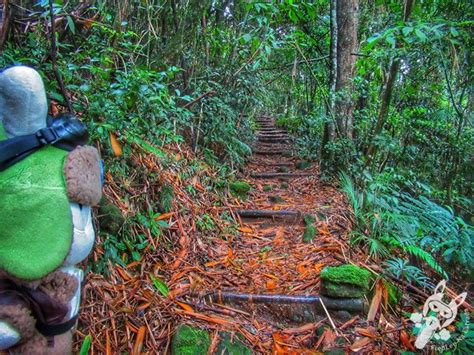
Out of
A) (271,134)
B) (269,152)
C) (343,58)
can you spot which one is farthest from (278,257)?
(271,134)

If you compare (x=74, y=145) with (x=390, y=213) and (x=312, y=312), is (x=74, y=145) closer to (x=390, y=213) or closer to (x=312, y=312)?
(x=312, y=312)

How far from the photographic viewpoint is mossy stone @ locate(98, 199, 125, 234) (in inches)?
85.1

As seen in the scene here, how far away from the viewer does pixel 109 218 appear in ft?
7.16

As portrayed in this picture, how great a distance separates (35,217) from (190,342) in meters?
1.10

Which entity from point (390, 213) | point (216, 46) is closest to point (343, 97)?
point (216, 46)

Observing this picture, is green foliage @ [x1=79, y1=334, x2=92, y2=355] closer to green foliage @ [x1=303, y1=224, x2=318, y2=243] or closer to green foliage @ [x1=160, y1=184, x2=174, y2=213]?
green foliage @ [x1=160, y1=184, x2=174, y2=213]

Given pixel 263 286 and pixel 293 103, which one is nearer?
pixel 263 286

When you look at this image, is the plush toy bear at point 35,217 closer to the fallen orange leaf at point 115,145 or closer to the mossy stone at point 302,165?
the fallen orange leaf at point 115,145

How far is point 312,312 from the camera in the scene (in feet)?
7.25

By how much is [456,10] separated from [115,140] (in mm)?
3522

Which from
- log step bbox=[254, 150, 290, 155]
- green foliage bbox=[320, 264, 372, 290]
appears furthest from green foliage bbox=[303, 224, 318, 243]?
log step bbox=[254, 150, 290, 155]

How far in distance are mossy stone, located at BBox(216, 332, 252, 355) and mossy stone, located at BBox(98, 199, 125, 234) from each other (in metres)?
0.96

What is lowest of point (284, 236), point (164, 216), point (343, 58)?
point (284, 236)

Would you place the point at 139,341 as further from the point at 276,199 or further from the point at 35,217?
the point at 276,199
